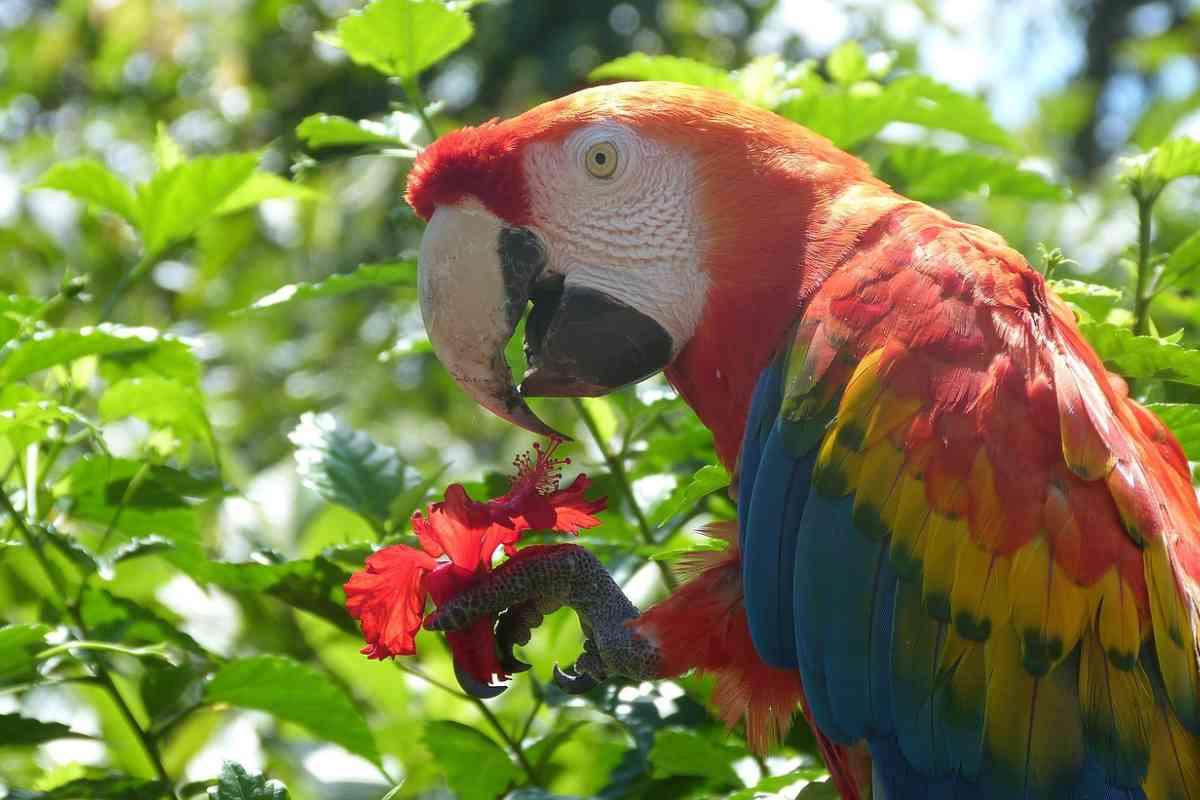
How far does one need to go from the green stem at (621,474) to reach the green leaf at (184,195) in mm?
539

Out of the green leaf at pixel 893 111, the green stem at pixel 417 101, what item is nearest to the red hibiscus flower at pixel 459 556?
the green stem at pixel 417 101

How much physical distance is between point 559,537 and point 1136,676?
74 cm

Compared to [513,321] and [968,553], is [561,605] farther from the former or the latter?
[968,553]

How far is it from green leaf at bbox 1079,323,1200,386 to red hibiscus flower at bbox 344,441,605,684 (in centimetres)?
60

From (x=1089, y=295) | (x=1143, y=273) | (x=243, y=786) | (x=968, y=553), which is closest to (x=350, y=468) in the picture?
(x=243, y=786)

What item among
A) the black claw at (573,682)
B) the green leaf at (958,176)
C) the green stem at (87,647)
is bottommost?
the black claw at (573,682)

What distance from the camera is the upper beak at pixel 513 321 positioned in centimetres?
154

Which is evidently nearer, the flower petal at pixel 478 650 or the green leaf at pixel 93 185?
the flower petal at pixel 478 650

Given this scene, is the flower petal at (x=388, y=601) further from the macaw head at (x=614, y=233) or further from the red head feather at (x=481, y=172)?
the red head feather at (x=481, y=172)

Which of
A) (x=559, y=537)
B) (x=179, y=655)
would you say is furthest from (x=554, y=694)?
(x=179, y=655)

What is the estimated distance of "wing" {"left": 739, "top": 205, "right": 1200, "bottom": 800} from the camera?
1.32m

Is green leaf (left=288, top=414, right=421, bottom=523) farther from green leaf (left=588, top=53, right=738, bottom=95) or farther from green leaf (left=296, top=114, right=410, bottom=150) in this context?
green leaf (left=588, top=53, right=738, bottom=95)

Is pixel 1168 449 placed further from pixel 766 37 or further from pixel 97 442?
pixel 766 37

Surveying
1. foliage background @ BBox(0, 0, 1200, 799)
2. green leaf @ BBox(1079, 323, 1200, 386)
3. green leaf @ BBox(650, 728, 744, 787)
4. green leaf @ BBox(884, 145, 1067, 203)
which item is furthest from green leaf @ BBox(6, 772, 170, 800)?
green leaf @ BBox(884, 145, 1067, 203)
